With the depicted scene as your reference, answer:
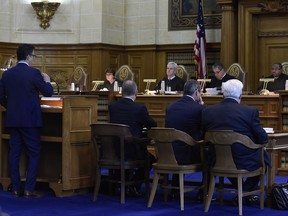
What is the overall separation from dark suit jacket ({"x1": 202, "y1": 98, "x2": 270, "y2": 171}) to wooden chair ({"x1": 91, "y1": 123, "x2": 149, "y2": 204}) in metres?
1.01

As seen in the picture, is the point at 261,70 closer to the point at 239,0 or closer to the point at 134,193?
the point at 239,0

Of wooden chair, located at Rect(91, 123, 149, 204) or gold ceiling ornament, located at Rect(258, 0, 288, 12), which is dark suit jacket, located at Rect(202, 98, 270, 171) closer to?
wooden chair, located at Rect(91, 123, 149, 204)

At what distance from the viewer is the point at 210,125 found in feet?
20.6

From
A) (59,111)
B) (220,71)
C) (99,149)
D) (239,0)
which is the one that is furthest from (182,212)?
(239,0)

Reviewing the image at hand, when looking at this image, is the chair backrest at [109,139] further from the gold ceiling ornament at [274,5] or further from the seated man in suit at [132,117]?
the gold ceiling ornament at [274,5]

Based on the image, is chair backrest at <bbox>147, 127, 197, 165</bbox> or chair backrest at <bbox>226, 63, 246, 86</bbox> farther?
chair backrest at <bbox>226, 63, 246, 86</bbox>

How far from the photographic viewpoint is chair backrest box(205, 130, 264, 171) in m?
Answer: 5.95

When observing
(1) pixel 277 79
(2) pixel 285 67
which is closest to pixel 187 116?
(1) pixel 277 79

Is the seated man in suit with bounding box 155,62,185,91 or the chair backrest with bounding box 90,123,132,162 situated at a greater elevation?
the seated man in suit with bounding box 155,62,185,91

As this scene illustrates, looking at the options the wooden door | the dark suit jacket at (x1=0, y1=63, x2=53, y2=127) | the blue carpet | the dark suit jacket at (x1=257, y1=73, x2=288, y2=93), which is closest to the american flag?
the wooden door

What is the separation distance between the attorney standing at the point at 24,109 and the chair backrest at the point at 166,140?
134cm

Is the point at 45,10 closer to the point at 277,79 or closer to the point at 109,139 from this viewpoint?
the point at 277,79

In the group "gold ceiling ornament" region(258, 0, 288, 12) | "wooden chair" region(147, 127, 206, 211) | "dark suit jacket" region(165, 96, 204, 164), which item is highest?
"gold ceiling ornament" region(258, 0, 288, 12)

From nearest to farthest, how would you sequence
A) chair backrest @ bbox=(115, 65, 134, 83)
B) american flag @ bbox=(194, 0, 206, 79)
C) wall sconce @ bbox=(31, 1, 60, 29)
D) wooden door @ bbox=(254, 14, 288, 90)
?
chair backrest @ bbox=(115, 65, 134, 83), wooden door @ bbox=(254, 14, 288, 90), american flag @ bbox=(194, 0, 206, 79), wall sconce @ bbox=(31, 1, 60, 29)
